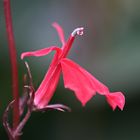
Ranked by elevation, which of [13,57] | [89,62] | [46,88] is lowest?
[89,62]

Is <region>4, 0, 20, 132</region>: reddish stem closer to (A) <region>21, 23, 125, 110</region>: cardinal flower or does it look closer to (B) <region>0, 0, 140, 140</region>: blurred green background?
(A) <region>21, 23, 125, 110</region>: cardinal flower

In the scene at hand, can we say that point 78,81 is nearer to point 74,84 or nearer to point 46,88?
point 74,84

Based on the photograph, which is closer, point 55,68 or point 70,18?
point 55,68

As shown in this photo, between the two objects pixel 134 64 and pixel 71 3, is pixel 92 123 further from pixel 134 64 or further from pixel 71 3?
pixel 71 3

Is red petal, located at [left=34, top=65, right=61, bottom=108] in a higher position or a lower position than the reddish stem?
lower

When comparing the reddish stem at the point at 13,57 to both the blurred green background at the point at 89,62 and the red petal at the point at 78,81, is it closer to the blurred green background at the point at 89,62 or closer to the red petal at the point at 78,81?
the red petal at the point at 78,81

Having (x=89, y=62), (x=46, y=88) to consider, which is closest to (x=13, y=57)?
(x=46, y=88)

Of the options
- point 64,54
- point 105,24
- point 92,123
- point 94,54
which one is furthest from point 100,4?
point 64,54

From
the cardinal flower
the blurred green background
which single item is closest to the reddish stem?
A: the cardinal flower
